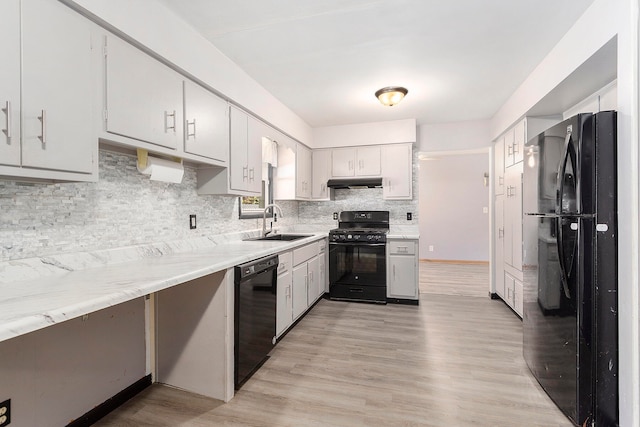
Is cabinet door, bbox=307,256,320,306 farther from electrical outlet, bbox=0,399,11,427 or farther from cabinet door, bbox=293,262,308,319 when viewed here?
electrical outlet, bbox=0,399,11,427

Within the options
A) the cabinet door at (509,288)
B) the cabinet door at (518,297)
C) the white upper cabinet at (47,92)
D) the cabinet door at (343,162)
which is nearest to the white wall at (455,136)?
the cabinet door at (343,162)

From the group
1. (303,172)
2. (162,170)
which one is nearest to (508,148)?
(303,172)

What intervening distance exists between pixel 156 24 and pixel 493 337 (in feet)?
11.9

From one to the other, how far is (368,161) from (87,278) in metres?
3.60

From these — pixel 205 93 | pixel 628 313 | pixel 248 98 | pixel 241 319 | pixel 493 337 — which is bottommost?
pixel 493 337

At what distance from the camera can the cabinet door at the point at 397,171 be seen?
13.8ft

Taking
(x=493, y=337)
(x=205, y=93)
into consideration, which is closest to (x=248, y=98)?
(x=205, y=93)

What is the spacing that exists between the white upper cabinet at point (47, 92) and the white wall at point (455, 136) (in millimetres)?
4022

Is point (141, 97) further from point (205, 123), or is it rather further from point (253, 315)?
point (253, 315)

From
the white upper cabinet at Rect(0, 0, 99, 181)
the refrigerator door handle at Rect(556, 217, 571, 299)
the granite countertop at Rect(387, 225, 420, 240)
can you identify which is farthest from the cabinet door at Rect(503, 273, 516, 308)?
the white upper cabinet at Rect(0, 0, 99, 181)

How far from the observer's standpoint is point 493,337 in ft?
9.36

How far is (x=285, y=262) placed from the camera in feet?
9.20

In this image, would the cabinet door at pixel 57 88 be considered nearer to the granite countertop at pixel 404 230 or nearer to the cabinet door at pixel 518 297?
the granite countertop at pixel 404 230

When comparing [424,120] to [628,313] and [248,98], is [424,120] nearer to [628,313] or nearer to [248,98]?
[248,98]
